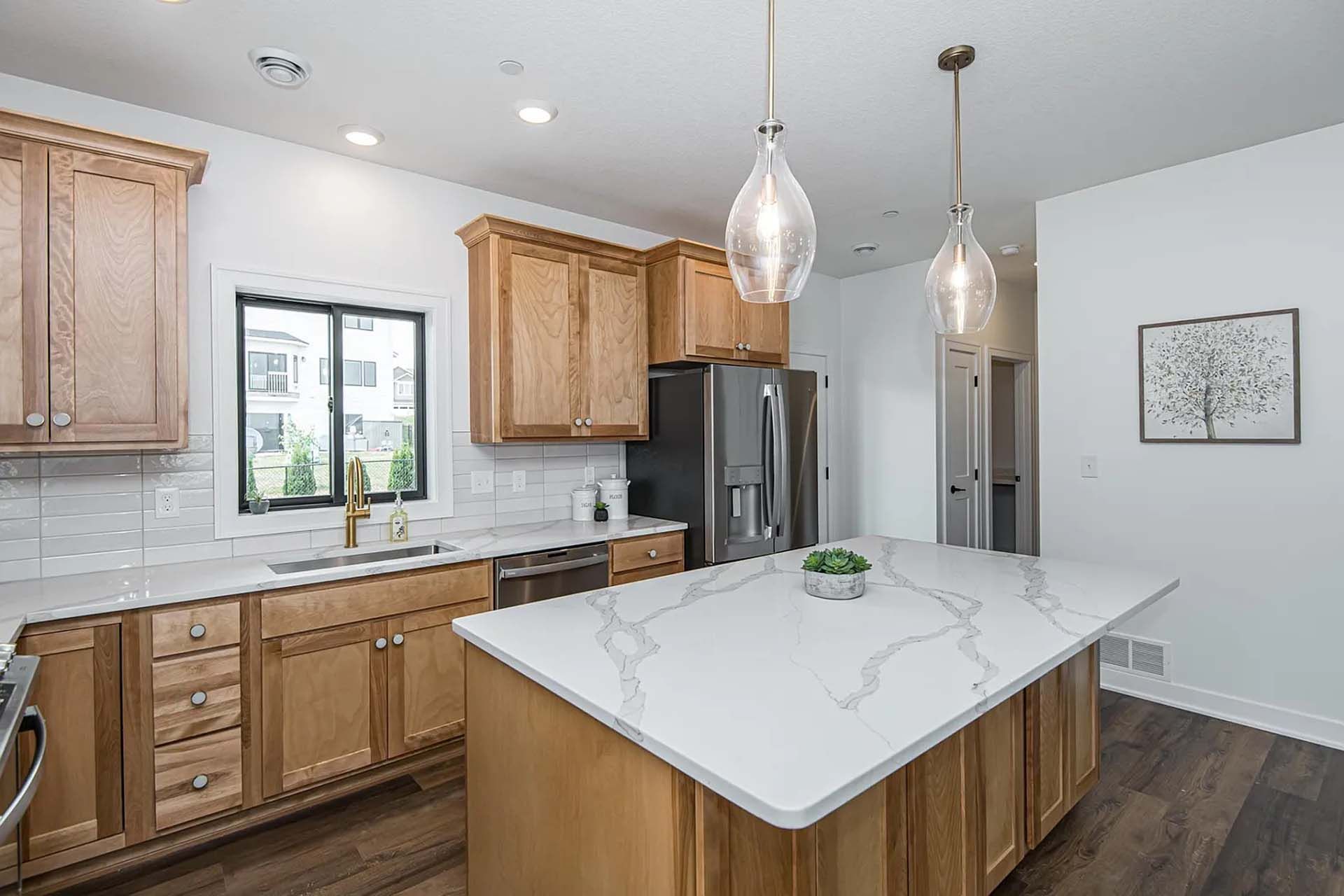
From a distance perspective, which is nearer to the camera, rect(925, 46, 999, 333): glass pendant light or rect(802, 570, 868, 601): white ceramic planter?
rect(802, 570, 868, 601): white ceramic planter

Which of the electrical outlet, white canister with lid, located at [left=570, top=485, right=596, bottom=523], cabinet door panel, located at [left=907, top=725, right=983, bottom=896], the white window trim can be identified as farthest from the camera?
white canister with lid, located at [left=570, top=485, right=596, bottom=523]

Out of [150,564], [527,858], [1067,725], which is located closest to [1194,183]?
[1067,725]

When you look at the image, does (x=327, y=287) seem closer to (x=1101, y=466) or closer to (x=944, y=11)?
(x=944, y=11)

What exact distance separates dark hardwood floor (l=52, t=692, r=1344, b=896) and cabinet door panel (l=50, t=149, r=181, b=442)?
4.75 ft

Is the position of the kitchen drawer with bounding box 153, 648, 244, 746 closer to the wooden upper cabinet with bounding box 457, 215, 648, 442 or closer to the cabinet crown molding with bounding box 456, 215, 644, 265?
the wooden upper cabinet with bounding box 457, 215, 648, 442

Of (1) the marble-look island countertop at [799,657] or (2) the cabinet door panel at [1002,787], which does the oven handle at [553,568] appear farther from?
(2) the cabinet door panel at [1002,787]

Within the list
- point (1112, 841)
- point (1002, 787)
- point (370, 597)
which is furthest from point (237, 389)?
point (1112, 841)

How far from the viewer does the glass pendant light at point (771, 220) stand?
1.62 m

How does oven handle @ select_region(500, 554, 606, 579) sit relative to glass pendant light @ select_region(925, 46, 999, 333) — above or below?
below

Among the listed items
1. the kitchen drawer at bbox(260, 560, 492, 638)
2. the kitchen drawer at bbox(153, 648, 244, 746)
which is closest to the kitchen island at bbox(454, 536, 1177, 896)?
the kitchen drawer at bbox(260, 560, 492, 638)

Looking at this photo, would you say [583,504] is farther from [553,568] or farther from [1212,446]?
[1212,446]

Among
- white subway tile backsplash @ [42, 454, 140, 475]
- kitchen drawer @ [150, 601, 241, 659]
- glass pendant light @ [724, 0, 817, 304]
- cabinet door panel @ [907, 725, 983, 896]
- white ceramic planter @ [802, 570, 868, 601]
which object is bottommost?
cabinet door panel @ [907, 725, 983, 896]

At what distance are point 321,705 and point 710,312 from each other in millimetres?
2646

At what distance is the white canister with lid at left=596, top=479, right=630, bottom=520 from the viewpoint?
373 cm
